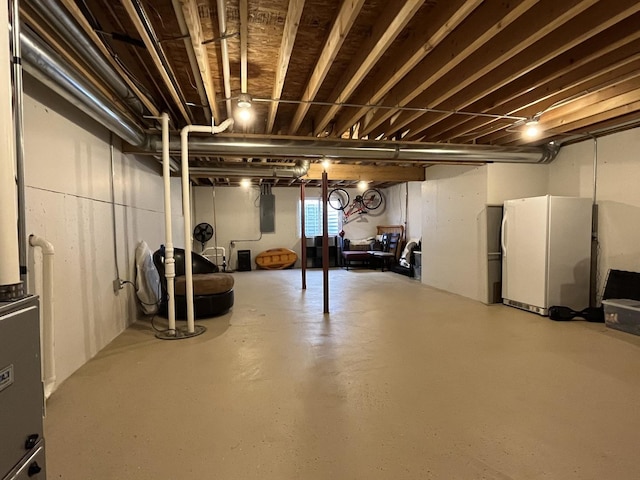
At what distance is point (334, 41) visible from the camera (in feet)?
7.32

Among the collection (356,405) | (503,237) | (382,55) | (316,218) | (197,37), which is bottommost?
(356,405)

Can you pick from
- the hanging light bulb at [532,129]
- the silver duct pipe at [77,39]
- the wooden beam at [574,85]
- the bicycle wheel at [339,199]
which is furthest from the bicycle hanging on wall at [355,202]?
the silver duct pipe at [77,39]

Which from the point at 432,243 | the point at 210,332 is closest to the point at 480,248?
the point at 432,243

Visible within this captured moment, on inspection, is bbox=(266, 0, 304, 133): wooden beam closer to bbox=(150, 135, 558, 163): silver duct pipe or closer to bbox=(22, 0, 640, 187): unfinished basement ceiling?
bbox=(22, 0, 640, 187): unfinished basement ceiling

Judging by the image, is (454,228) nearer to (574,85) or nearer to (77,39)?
(574,85)

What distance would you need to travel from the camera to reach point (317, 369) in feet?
9.20

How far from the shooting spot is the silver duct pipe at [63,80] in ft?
6.11

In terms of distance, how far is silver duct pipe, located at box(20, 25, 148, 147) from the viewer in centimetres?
186

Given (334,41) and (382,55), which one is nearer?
(334,41)

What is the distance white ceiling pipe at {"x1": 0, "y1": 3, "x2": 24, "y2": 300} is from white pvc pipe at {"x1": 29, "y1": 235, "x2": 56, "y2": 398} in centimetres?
119

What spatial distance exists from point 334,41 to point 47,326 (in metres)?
2.42

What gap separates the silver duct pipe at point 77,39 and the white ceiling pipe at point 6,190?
1.08 metres

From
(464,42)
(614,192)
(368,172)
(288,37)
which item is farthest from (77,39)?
(614,192)

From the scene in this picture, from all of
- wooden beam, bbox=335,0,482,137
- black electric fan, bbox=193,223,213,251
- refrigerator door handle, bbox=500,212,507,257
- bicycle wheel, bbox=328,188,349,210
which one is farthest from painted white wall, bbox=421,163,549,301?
black electric fan, bbox=193,223,213,251
